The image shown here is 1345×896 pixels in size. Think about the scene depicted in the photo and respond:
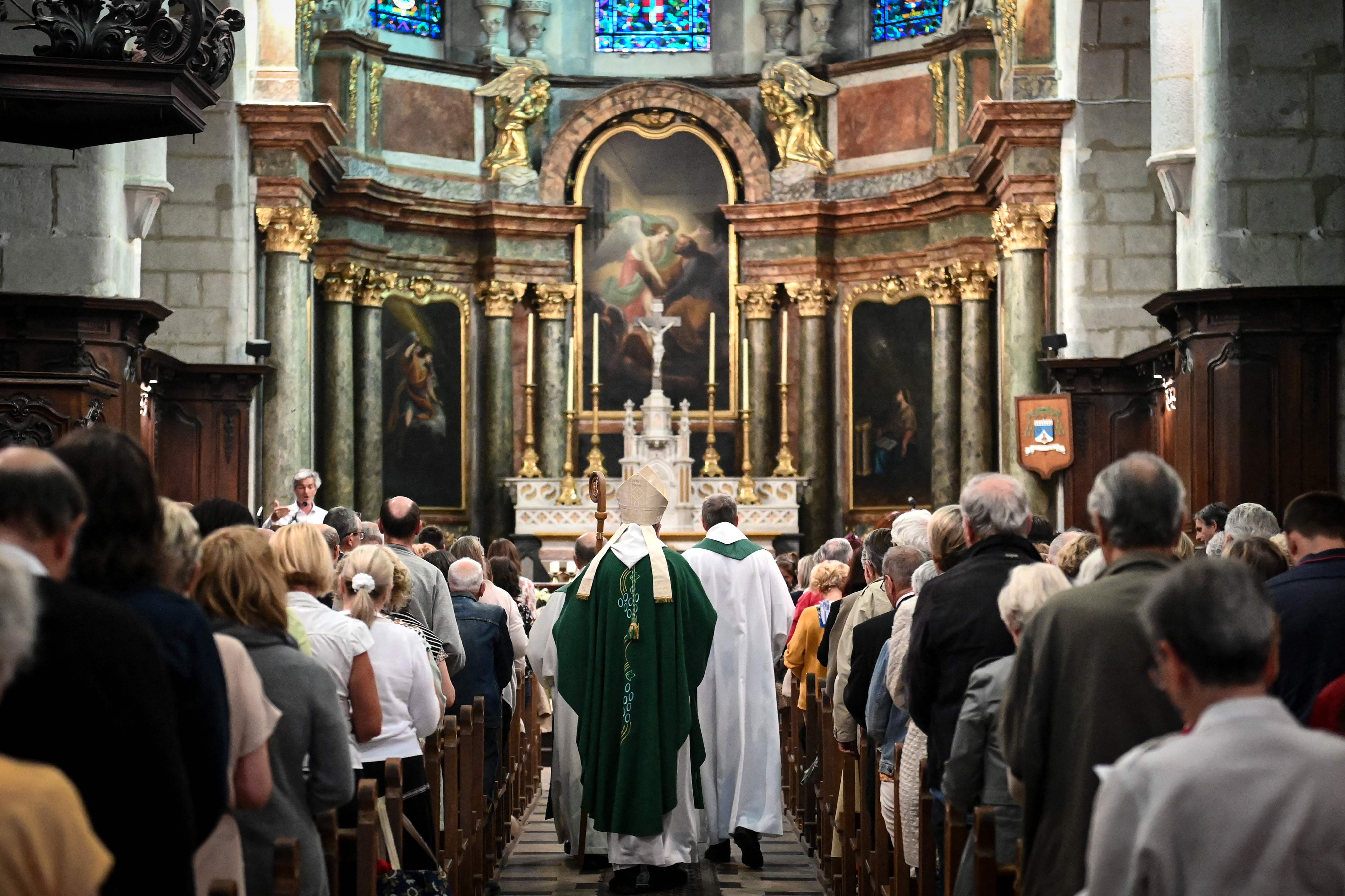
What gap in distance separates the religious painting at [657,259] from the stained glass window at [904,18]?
8.33ft

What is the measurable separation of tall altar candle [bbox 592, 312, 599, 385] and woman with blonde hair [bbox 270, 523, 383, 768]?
1455 cm

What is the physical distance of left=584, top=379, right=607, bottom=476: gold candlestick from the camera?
20.5m

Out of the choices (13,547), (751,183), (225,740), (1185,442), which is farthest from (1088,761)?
(751,183)

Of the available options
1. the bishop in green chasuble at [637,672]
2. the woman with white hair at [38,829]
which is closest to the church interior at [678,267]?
the bishop in green chasuble at [637,672]

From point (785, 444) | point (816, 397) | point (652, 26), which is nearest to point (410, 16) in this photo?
point (652, 26)

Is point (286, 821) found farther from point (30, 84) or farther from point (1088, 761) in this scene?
point (30, 84)

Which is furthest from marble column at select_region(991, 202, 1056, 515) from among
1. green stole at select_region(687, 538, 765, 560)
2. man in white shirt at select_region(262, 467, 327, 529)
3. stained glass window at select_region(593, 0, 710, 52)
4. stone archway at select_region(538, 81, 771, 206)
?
green stole at select_region(687, 538, 765, 560)

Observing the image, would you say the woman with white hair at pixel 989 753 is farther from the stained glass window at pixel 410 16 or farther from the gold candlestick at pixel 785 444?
the stained glass window at pixel 410 16

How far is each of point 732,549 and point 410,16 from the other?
13799mm

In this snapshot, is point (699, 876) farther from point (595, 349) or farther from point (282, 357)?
point (595, 349)

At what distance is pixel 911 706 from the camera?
17.4 feet

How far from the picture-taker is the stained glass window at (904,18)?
68.0 feet

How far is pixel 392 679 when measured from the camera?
5.96 meters

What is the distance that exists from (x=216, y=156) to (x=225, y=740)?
534 inches
